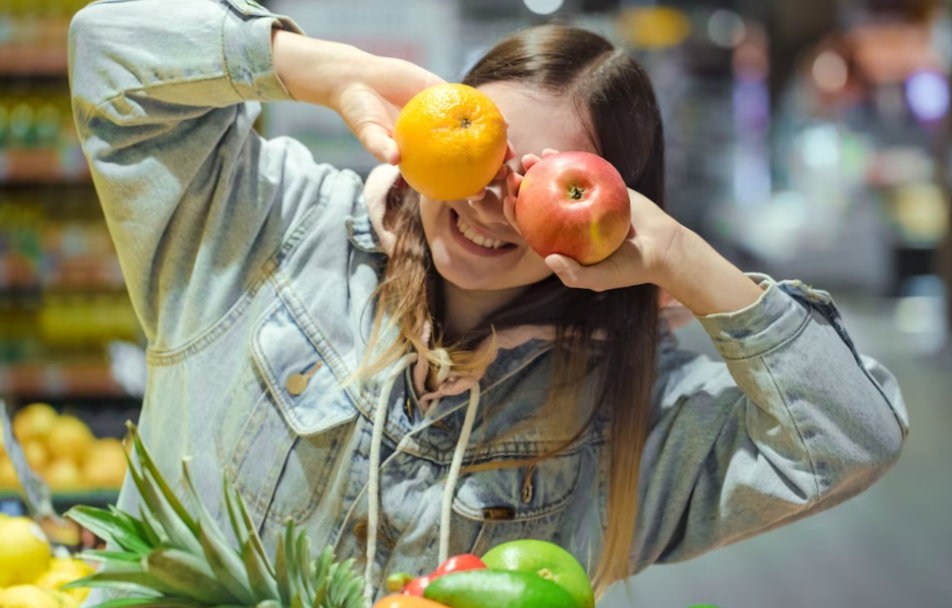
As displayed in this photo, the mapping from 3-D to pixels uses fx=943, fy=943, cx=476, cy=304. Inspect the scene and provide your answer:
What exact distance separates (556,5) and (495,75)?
4039mm

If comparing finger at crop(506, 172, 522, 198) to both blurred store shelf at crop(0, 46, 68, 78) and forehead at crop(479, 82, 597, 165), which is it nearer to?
forehead at crop(479, 82, 597, 165)

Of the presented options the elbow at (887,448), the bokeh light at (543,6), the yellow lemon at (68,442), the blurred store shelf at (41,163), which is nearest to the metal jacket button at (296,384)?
the elbow at (887,448)

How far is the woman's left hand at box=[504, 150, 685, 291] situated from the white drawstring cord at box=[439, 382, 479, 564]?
270 millimetres

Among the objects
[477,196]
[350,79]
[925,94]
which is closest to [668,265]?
[477,196]

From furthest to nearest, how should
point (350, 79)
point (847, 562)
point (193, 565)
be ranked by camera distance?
1. point (847, 562)
2. point (350, 79)
3. point (193, 565)

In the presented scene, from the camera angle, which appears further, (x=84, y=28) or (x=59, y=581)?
(x=59, y=581)

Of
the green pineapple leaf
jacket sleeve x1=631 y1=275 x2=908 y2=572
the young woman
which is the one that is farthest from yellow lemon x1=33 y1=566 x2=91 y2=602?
jacket sleeve x1=631 y1=275 x2=908 y2=572

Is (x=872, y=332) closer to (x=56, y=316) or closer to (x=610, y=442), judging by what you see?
(x=56, y=316)

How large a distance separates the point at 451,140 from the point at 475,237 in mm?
199

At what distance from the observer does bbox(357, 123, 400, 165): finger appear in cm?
121

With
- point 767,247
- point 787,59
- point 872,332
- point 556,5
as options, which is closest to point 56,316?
point 556,5

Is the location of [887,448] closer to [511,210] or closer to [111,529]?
[511,210]

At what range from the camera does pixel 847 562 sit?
3773mm

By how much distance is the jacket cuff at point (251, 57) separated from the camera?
1.36m
